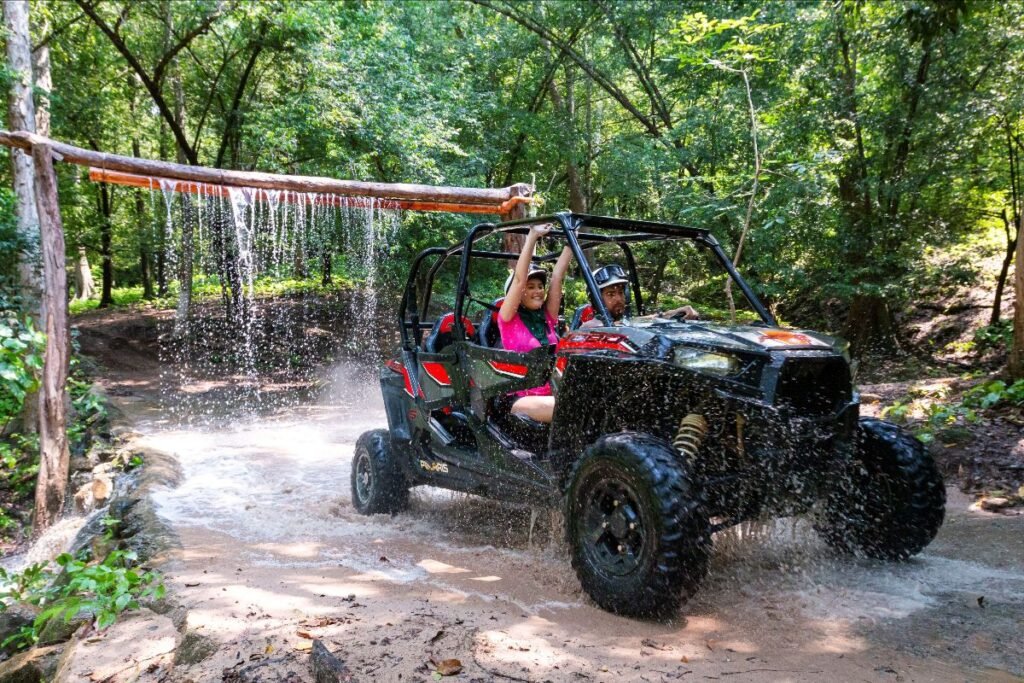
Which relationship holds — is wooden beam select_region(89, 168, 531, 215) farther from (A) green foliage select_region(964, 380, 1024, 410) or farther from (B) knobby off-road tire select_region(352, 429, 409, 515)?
(A) green foliage select_region(964, 380, 1024, 410)

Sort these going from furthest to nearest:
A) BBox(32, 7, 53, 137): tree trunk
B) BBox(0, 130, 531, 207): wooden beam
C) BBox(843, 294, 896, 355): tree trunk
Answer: BBox(843, 294, 896, 355): tree trunk, BBox(32, 7, 53, 137): tree trunk, BBox(0, 130, 531, 207): wooden beam

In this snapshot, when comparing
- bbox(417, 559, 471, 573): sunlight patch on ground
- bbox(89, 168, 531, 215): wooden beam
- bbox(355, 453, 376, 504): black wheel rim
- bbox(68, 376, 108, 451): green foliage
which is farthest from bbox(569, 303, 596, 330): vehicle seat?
bbox(68, 376, 108, 451): green foliage

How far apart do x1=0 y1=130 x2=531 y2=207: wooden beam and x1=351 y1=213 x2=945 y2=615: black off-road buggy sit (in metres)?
3.56

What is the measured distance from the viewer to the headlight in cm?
315

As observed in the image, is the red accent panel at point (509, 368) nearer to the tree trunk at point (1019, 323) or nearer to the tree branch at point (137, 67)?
the tree trunk at point (1019, 323)

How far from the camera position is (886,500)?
373cm

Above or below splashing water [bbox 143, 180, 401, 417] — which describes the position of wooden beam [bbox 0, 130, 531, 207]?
above

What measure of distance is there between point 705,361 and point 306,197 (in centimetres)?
589

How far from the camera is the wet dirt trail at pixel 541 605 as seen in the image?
273 centimetres

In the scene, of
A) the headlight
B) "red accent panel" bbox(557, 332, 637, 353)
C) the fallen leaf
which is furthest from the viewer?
"red accent panel" bbox(557, 332, 637, 353)

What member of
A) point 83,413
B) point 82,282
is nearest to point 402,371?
point 83,413

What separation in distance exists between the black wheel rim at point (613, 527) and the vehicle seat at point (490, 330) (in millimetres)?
1539

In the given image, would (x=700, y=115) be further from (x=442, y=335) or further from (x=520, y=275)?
(x=520, y=275)

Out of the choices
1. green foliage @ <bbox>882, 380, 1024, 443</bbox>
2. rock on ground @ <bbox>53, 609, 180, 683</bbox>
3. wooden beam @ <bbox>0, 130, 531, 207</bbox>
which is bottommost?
rock on ground @ <bbox>53, 609, 180, 683</bbox>
